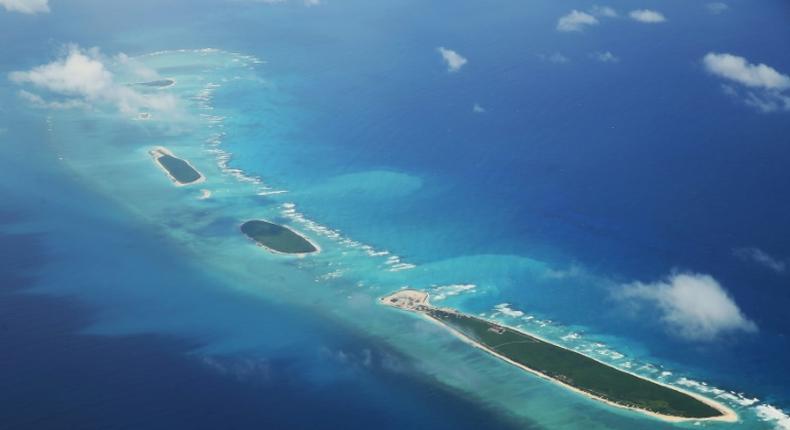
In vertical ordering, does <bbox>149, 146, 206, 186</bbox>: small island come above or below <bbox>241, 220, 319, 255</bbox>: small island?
above

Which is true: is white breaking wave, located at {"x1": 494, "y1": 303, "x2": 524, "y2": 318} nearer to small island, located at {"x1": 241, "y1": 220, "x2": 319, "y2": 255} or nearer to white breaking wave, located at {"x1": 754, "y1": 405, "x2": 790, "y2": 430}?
→ small island, located at {"x1": 241, "y1": 220, "x2": 319, "y2": 255}

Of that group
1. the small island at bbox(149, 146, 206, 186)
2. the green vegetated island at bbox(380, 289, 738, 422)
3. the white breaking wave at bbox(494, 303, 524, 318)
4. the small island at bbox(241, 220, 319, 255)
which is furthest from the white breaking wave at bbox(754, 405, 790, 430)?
the small island at bbox(149, 146, 206, 186)

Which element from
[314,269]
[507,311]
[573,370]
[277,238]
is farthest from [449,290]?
[277,238]

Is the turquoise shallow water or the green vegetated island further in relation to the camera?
the turquoise shallow water

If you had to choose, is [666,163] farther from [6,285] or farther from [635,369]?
[6,285]

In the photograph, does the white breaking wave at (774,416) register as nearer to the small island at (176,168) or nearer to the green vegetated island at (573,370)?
the green vegetated island at (573,370)

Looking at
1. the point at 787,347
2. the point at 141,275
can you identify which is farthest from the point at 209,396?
the point at 787,347
